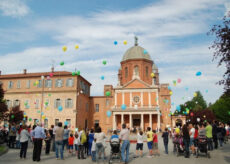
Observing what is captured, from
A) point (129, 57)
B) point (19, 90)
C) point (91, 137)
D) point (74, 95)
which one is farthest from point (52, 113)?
point (91, 137)

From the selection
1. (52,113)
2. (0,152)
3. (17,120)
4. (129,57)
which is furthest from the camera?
(129,57)

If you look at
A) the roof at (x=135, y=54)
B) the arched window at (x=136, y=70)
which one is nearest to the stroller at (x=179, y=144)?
the arched window at (x=136, y=70)

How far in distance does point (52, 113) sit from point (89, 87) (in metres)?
10.7

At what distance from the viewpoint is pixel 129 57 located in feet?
168

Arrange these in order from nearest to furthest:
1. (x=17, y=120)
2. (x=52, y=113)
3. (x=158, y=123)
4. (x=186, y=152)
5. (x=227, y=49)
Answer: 1. (x=227, y=49)
2. (x=186, y=152)
3. (x=17, y=120)
4. (x=52, y=113)
5. (x=158, y=123)

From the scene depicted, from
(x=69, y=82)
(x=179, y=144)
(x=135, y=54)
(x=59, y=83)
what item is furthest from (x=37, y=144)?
(x=135, y=54)

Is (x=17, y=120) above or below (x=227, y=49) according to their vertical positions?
below

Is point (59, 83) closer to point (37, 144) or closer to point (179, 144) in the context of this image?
point (37, 144)

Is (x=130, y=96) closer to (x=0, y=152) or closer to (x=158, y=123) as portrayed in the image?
(x=158, y=123)

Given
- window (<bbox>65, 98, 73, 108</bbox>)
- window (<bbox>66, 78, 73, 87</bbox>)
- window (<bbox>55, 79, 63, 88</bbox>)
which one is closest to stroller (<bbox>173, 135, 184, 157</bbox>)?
window (<bbox>65, 98, 73, 108</bbox>)

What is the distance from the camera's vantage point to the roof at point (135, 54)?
5075 centimetres

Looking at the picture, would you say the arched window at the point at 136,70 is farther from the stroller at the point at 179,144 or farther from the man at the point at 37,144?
the man at the point at 37,144

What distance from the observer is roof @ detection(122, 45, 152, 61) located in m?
50.8

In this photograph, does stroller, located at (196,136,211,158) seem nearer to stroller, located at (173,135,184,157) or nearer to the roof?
stroller, located at (173,135,184,157)
